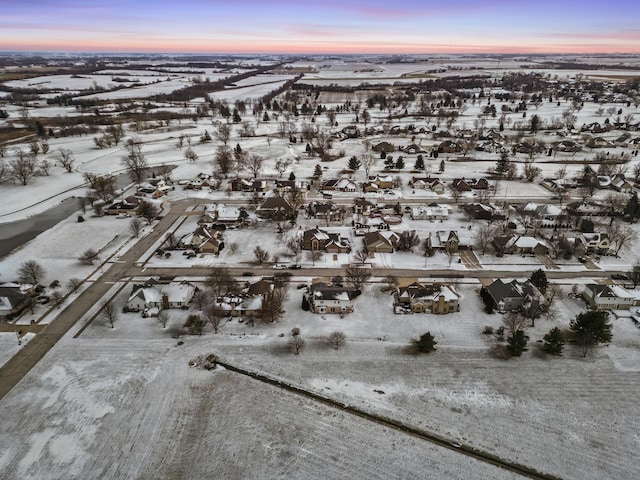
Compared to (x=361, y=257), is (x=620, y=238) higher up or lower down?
higher up

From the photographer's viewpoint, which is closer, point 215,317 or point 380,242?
point 215,317

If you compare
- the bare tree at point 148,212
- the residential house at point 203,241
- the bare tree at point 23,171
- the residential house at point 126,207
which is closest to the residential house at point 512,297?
the residential house at point 203,241

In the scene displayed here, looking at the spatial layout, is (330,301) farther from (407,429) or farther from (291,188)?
(291,188)

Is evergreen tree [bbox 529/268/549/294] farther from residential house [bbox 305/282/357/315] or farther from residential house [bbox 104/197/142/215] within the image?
residential house [bbox 104/197/142/215]

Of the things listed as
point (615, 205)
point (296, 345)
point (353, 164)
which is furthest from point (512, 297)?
point (353, 164)

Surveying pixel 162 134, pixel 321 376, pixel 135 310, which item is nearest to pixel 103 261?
pixel 135 310

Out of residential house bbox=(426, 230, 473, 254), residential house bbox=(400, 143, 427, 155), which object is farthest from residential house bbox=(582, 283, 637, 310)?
residential house bbox=(400, 143, 427, 155)
